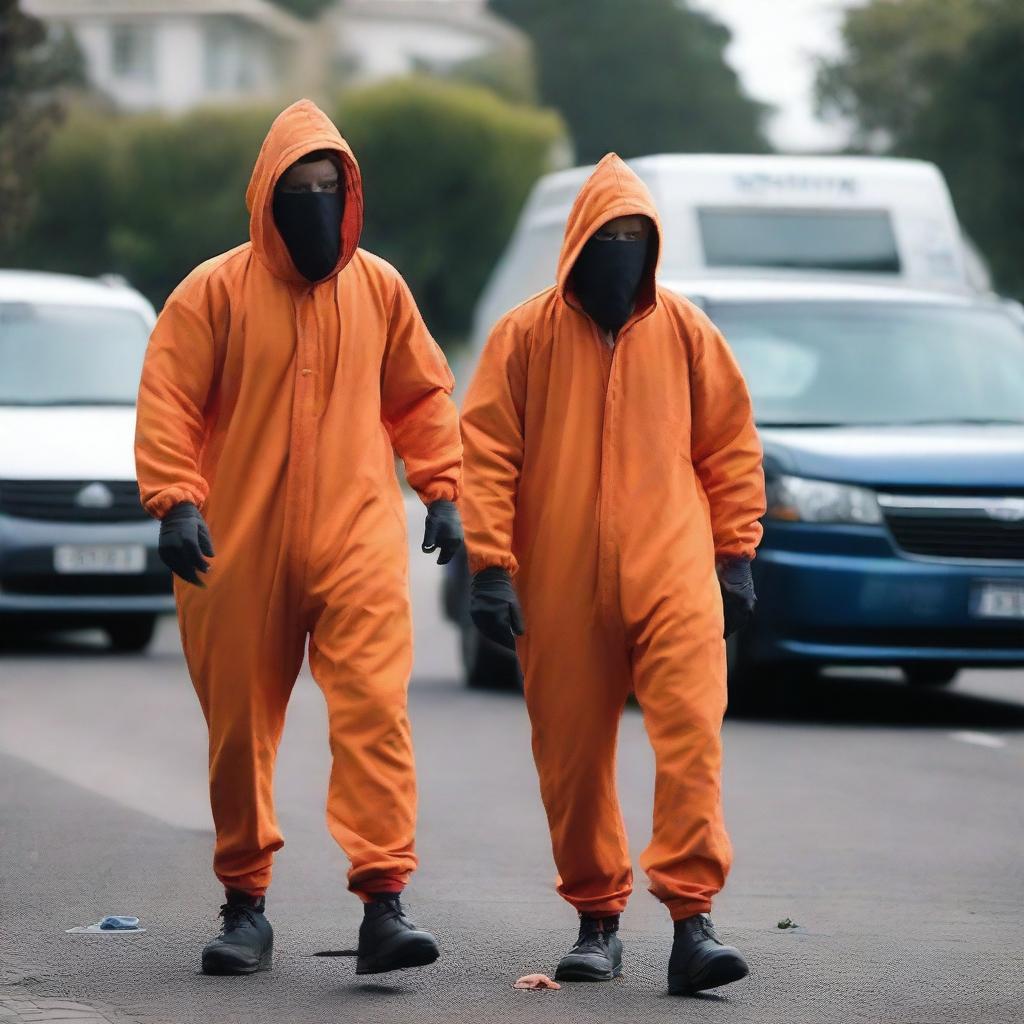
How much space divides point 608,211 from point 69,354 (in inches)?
392

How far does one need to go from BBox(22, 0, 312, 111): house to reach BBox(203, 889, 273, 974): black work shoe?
108721 millimetres

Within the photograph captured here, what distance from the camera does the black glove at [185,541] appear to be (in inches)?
236

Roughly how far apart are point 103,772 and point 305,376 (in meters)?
4.24

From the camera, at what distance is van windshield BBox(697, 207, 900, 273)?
52.4 ft

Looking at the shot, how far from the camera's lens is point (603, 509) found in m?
6.21

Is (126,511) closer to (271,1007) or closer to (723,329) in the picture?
(723,329)

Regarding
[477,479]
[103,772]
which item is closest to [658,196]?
[103,772]

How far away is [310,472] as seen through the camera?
615cm

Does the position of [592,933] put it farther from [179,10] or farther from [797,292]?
[179,10]

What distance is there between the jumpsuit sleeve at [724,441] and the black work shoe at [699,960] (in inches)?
34.9

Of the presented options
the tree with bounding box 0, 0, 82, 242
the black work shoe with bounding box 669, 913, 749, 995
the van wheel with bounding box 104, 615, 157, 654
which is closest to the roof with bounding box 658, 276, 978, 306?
the van wheel with bounding box 104, 615, 157, 654

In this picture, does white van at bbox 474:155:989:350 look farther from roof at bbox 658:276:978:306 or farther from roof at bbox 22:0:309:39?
roof at bbox 22:0:309:39

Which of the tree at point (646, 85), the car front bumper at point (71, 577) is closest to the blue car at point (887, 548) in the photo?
the car front bumper at point (71, 577)

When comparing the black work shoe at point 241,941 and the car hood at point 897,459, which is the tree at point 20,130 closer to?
the car hood at point 897,459
